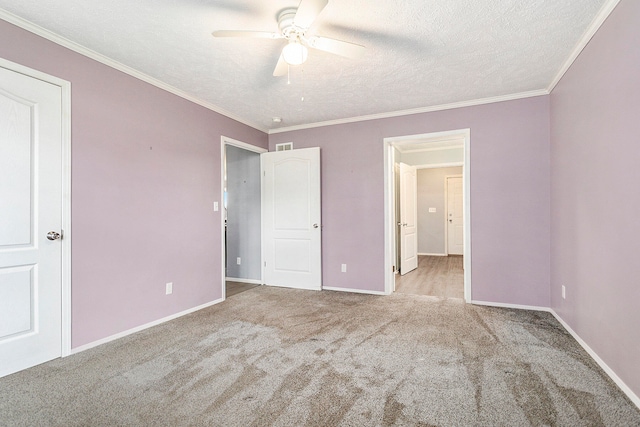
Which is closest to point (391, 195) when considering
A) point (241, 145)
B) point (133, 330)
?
point (241, 145)

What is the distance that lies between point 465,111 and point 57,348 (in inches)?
185

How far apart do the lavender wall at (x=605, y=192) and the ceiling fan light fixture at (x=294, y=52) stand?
1.94 meters

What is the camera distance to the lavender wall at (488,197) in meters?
3.49

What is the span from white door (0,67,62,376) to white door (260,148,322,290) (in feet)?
8.96

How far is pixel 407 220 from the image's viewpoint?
18.7 feet

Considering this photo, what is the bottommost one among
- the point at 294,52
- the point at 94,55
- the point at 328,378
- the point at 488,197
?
the point at 328,378

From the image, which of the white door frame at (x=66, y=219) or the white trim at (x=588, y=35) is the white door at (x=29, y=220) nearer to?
the white door frame at (x=66, y=219)

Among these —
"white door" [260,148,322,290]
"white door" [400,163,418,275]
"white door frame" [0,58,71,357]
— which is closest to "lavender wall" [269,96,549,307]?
"white door" [260,148,322,290]

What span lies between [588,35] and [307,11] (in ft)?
7.05

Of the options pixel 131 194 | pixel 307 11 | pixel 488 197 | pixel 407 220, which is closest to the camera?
pixel 307 11

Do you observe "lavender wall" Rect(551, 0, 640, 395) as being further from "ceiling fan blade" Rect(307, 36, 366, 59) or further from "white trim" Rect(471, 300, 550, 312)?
"ceiling fan blade" Rect(307, 36, 366, 59)

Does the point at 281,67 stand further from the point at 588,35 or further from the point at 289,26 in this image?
the point at 588,35

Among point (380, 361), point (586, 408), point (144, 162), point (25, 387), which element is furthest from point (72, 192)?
point (586, 408)

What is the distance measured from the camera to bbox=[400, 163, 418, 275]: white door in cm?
555
